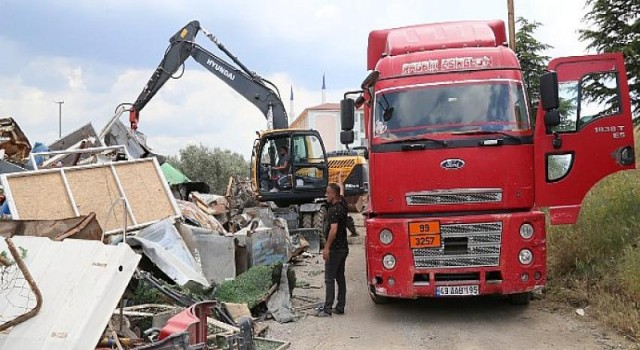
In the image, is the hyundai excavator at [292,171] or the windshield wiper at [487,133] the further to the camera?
the hyundai excavator at [292,171]

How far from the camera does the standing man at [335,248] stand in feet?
27.1

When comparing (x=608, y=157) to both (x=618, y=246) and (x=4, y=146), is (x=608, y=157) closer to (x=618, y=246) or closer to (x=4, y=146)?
(x=618, y=246)

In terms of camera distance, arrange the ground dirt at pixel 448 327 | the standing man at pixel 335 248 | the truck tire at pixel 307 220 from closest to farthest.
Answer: the ground dirt at pixel 448 327
the standing man at pixel 335 248
the truck tire at pixel 307 220

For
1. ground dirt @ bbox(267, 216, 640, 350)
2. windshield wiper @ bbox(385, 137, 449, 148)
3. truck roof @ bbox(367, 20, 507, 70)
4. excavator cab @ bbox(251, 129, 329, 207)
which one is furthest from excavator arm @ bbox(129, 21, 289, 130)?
windshield wiper @ bbox(385, 137, 449, 148)

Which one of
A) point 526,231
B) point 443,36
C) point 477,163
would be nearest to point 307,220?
point 443,36

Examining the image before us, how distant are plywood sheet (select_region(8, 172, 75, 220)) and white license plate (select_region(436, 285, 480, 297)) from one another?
5466mm

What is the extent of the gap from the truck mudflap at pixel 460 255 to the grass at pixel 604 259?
90 centimetres

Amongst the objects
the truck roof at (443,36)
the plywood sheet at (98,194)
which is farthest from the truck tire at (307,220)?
the truck roof at (443,36)

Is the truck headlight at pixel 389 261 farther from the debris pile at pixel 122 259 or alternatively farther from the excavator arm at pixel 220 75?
the excavator arm at pixel 220 75

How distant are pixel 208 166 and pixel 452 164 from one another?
22.7 metres

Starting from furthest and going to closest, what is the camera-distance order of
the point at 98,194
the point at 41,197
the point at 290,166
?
1. the point at 290,166
2. the point at 98,194
3. the point at 41,197

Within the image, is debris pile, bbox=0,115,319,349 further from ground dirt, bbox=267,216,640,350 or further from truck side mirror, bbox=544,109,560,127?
truck side mirror, bbox=544,109,560,127

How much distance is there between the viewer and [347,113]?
827 centimetres

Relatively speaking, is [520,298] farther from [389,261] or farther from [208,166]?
[208,166]
